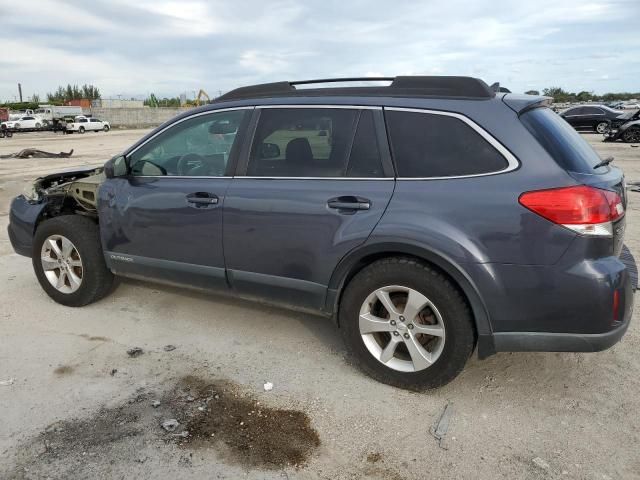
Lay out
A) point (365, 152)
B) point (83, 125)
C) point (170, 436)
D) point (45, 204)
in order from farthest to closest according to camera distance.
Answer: point (83, 125)
point (45, 204)
point (365, 152)
point (170, 436)

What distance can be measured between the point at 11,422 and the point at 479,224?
279 centimetres

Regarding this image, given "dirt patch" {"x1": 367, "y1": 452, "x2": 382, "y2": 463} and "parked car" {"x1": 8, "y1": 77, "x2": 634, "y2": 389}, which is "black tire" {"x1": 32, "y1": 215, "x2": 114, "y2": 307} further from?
"dirt patch" {"x1": 367, "y1": 452, "x2": 382, "y2": 463}

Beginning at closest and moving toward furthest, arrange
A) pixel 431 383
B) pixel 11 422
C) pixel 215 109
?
1. pixel 11 422
2. pixel 431 383
3. pixel 215 109

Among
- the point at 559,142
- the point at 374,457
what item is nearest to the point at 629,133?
the point at 559,142

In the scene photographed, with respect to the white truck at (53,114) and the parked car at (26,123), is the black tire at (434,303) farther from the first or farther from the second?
the parked car at (26,123)

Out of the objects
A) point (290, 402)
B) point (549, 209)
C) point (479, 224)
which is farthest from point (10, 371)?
point (549, 209)

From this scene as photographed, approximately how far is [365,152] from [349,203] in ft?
1.09

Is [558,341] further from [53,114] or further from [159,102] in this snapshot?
[159,102]

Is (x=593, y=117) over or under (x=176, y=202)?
over

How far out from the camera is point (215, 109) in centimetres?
378

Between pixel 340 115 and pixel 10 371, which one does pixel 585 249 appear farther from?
pixel 10 371

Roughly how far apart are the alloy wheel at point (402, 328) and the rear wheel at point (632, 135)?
2241cm

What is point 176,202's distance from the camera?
3.76 metres

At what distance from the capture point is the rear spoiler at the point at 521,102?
287 cm
